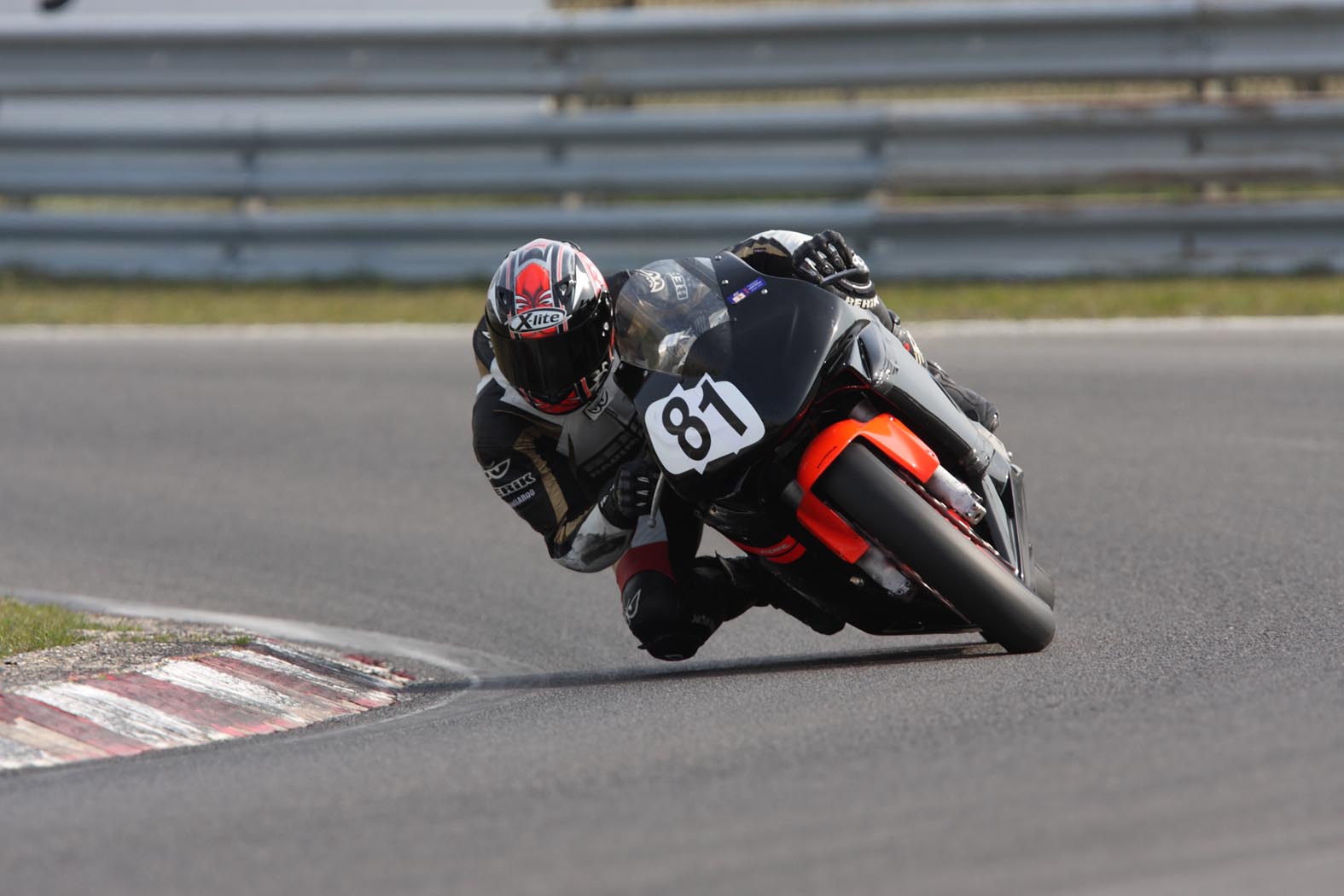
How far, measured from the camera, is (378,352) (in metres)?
10.2

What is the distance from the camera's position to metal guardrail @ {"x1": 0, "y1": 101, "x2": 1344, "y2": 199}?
35.2ft

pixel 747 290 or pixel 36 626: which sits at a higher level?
pixel 747 290

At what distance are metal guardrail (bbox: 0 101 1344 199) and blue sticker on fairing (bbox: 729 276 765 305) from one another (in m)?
6.39

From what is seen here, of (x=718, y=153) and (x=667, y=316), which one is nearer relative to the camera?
(x=667, y=316)

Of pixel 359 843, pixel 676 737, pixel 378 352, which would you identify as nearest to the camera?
pixel 359 843

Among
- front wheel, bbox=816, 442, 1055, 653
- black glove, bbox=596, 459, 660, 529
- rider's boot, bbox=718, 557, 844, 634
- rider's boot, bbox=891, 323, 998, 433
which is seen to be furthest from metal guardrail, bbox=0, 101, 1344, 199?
front wheel, bbox=816, 442, 1055, 653

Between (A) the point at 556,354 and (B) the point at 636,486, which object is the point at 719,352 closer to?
(B) the point at 636,486

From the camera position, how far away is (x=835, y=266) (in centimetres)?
492

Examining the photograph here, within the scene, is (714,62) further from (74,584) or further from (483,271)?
(74,584)

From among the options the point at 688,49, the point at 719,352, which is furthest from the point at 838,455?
the point at 688,49

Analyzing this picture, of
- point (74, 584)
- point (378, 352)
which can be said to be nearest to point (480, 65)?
point (378, 352)

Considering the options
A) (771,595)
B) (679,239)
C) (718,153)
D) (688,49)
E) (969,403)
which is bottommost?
(771,595)

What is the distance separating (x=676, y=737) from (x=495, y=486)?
1724 millimetres

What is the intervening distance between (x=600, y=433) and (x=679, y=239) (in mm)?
6003
